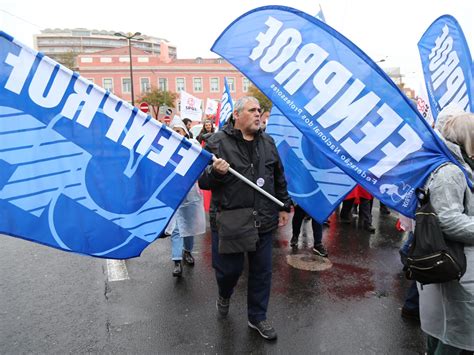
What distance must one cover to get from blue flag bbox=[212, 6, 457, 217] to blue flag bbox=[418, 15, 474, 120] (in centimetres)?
231

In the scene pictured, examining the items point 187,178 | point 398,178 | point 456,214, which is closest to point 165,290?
point 187,178

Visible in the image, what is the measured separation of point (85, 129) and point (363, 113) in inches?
75.1

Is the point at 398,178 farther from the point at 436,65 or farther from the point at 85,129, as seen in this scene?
the point at 436,65

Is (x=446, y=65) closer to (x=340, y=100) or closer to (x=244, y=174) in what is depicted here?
(x=340, y=100)

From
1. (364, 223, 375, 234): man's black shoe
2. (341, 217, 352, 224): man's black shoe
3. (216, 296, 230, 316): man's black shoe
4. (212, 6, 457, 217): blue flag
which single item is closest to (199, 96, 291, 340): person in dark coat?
(216, 296, 230, 316): man's black shoe

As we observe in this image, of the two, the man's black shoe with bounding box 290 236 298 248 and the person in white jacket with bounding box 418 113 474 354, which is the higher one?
the person in white jacket with bounding box 418 113 474 354

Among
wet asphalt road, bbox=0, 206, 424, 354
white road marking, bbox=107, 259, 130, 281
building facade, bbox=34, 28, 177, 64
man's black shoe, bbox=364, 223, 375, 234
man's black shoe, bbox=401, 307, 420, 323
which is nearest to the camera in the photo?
wet asphalt road, bbox=0, 206, 424, 354

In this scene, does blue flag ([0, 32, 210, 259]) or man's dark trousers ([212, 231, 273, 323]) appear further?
man's dark trousers ([212, 231, 273, 323])

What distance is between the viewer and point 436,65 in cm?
468

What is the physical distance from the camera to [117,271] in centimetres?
468

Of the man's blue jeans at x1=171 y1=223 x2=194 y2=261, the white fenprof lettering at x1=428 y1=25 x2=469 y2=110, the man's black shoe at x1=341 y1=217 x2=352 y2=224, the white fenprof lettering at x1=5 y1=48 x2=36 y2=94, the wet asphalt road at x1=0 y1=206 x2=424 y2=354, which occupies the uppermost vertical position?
the white fenprof lettering at x1=428 y1=25 x2=469 y2=110

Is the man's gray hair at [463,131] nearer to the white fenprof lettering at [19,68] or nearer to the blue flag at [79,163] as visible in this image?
the blue flag at [79,163]

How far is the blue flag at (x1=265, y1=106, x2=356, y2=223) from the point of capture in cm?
405

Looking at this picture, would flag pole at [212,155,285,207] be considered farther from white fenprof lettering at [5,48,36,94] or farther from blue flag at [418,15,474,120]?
blue flag at [418,15,474,120]
